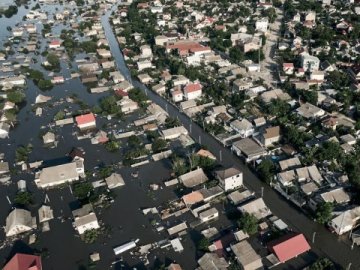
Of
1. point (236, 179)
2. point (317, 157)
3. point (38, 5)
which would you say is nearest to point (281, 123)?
point (317, 157)

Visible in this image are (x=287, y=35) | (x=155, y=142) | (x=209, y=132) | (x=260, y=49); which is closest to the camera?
(x=155, y=142)

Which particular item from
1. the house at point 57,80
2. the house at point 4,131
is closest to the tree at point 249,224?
the house at point 4,131

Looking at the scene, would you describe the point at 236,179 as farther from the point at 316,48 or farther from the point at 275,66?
the point at 316,48

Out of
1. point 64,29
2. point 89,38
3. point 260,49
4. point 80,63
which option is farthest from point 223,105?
point 64,29

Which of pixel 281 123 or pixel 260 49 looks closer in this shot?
pixel 281 123

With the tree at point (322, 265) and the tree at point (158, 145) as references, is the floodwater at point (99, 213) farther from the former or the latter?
the tree at point (322, 265)

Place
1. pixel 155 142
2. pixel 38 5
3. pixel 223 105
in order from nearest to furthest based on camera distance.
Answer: pixel 155 142
pixel 223 105
pixel 38 5
